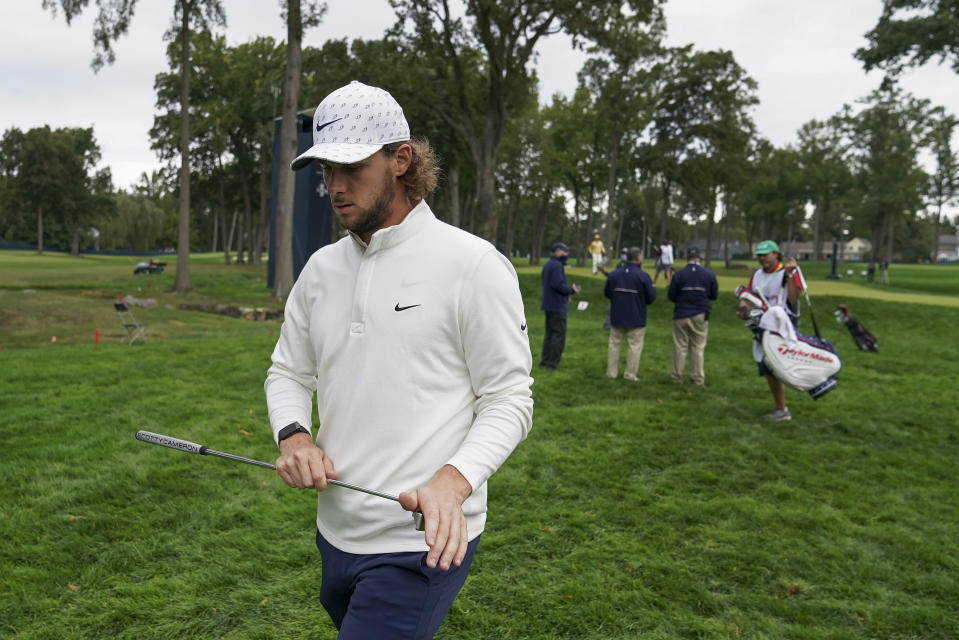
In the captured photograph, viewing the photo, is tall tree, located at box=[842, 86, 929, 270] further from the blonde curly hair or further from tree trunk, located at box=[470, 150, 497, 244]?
the blonde curly hair

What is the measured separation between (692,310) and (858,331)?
233 cm

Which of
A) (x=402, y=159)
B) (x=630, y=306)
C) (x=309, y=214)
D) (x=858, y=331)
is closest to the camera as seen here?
(x=402, y=159)

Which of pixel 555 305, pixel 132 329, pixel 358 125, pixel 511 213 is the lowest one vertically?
pixel 132 329

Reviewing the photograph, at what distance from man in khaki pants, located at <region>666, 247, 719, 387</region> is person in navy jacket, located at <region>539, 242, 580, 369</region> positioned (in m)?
1.69

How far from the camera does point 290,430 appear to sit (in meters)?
1.96

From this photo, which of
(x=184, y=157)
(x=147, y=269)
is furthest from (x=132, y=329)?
(x=147, y=269)

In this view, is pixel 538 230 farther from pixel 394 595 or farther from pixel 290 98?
pixel 394 595

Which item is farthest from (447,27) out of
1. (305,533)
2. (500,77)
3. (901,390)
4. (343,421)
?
(343,421)

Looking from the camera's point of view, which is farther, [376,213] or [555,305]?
[555,305]

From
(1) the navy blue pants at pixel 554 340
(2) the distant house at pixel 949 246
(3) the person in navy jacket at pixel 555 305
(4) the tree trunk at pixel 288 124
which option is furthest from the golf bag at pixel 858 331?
(2) the distant house at pixel 949 246

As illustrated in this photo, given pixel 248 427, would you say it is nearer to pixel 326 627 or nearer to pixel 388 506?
pixel 326 627

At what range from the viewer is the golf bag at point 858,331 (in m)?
9.09

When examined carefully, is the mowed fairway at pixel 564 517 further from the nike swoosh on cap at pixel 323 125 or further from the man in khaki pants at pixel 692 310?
the nike swoosh on cap at pixel 323 125

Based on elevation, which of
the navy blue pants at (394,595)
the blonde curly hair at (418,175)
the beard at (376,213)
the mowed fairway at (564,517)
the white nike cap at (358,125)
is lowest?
the mowed fairway at (564,517)
